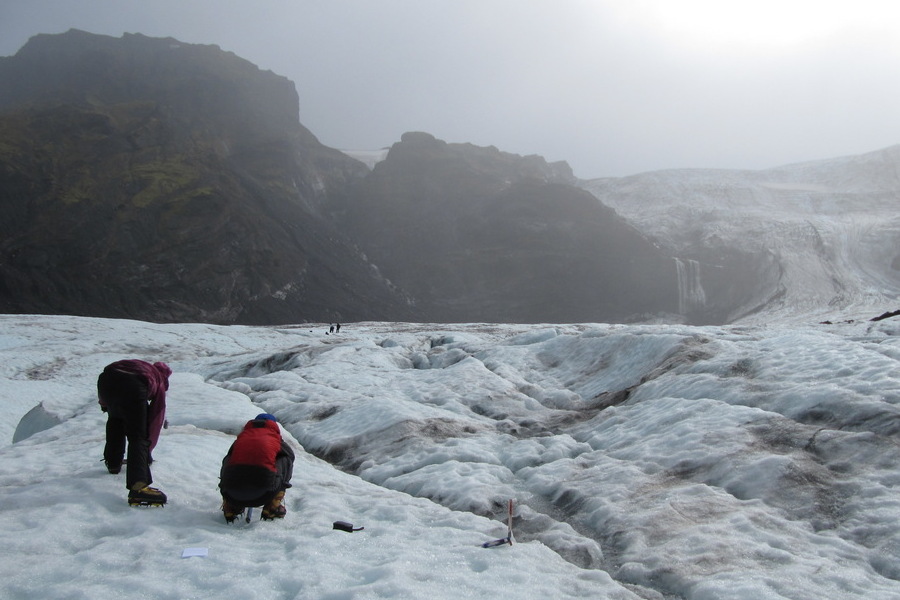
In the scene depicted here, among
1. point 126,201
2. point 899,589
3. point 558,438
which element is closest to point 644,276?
point 126,201

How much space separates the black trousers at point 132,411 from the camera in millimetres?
9414

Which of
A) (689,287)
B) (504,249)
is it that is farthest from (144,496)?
(689,287)

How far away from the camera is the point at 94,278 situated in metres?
87.1

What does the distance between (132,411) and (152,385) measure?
1.62 ft

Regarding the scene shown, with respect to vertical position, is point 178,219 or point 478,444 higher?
point 178,219

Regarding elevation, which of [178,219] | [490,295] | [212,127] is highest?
[212,127]

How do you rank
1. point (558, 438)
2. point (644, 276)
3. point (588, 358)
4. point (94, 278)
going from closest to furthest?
point (558, 438) → point (588, 358) → point (94, 278) → point (644, 276)

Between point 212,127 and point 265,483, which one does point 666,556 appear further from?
point 212,127

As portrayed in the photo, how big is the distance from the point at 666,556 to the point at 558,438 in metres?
7.56

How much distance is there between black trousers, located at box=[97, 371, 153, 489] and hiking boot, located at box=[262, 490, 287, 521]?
1864 mm

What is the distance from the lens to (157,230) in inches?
3885

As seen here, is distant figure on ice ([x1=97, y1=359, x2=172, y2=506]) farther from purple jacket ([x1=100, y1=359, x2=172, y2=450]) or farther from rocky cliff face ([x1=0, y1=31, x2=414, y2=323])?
rocky cliff face ([x1=0, y1=31, x2=414, y2=323])

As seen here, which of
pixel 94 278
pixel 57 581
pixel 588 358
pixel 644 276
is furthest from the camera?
pixel 644 276

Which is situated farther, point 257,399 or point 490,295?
point 490,295
